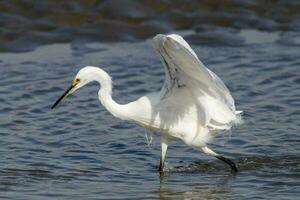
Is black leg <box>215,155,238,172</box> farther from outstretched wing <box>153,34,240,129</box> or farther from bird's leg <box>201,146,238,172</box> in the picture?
outstretched wing <box>153,34,240,129</box>

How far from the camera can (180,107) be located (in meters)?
9.00

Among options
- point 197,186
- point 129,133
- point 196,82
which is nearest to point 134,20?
point 129,133

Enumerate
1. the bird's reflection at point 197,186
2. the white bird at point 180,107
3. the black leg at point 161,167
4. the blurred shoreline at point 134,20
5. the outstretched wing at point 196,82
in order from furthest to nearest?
the blurred shoreline at point 134,20
the black leg at point 161,167
the white bird at point 180,107
the bird's reflection at point 197,186
the outstretched wing at point 196,82

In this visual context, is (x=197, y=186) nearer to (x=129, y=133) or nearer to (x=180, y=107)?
(x=180, y=107)

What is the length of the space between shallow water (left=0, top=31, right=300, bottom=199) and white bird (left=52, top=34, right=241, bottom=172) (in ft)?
1.16

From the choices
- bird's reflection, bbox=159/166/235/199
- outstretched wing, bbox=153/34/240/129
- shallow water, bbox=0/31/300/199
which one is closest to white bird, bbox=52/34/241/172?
outstretched wing, bbox=153/34/240/129

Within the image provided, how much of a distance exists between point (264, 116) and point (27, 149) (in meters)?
2.90

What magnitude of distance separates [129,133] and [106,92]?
1.60 m

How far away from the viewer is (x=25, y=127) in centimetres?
1023

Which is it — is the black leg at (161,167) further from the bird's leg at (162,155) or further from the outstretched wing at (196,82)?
the outstretched wing at (196,82)

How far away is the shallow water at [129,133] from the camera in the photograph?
842 cm

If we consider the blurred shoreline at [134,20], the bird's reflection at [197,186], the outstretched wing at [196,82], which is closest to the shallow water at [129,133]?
the bird's reflection at [197,186]

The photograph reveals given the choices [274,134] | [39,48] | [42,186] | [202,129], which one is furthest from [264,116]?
[39,48]

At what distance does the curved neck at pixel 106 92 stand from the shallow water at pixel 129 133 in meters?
0.60
